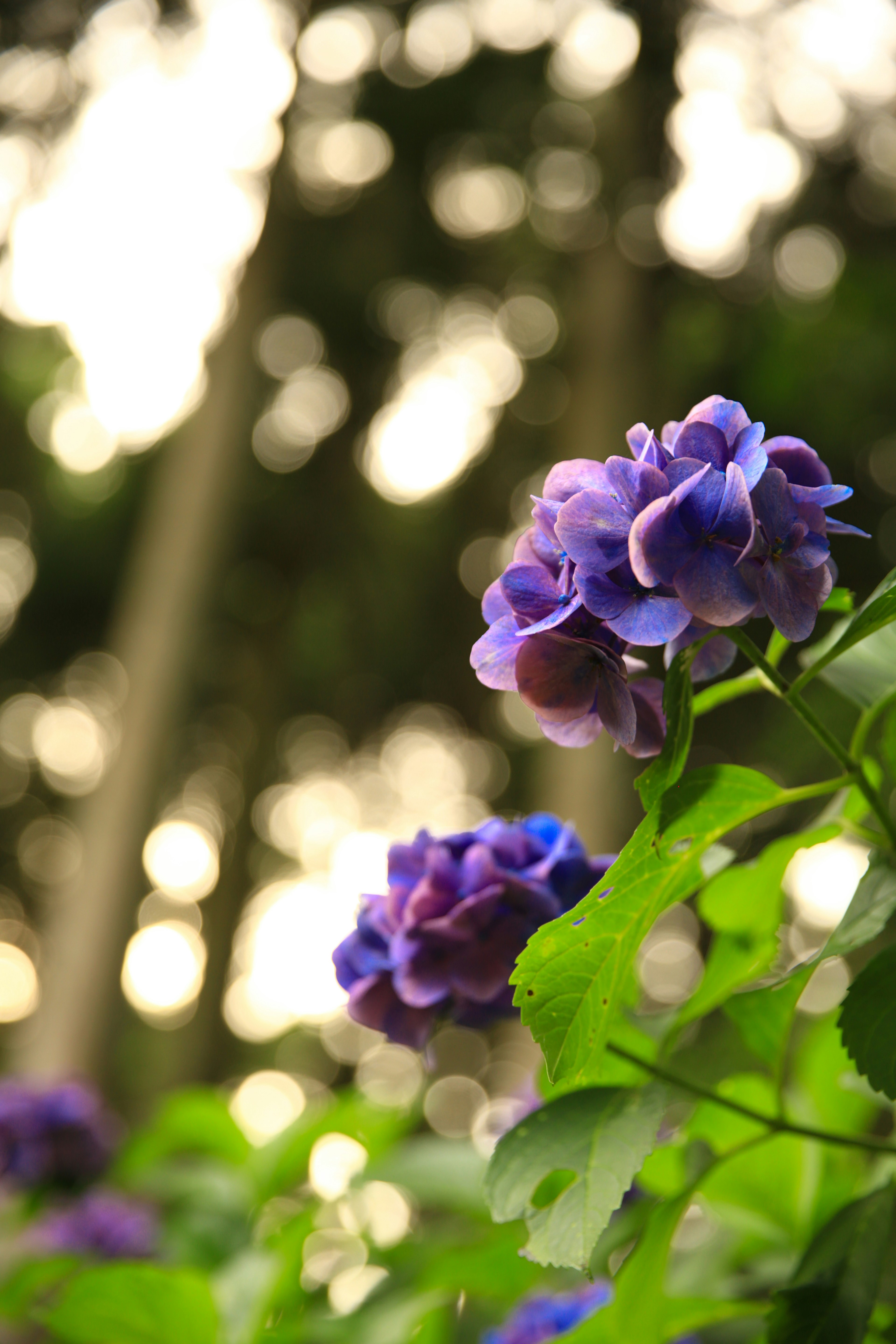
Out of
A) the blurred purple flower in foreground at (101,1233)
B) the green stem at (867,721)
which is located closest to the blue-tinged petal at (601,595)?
the green stem at (867,721)

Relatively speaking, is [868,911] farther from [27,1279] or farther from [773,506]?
[27,1279]

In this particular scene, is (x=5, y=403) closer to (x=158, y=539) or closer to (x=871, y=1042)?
(x=158, y=539)

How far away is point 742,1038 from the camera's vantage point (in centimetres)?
96

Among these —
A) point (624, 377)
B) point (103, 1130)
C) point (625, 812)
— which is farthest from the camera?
point (624, 377)

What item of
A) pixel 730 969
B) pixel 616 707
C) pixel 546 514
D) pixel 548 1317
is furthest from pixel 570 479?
pixel 548 1317

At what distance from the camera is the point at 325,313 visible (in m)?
6.56

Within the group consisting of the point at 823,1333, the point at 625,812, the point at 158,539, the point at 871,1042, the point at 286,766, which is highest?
the point at 871,1042

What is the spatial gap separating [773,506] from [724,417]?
0.07m

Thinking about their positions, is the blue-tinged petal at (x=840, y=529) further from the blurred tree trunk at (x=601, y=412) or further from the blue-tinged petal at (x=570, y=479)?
the blurred tree trunk at (x=601, y=412)

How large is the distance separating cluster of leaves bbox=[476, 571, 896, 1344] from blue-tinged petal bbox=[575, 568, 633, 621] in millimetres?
62

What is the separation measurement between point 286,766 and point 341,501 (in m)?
2.37

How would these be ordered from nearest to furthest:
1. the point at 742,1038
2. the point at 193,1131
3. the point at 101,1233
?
1. the point at 742,1038
2. the point at 101,1233
3. the point at 193,1131

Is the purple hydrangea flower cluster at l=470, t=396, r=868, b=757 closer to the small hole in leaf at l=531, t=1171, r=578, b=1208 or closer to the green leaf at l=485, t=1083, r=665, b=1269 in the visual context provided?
the green leaf at l=485, t=1083, r=665, b=1269

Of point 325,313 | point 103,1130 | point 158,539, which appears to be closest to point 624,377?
point 158,539
